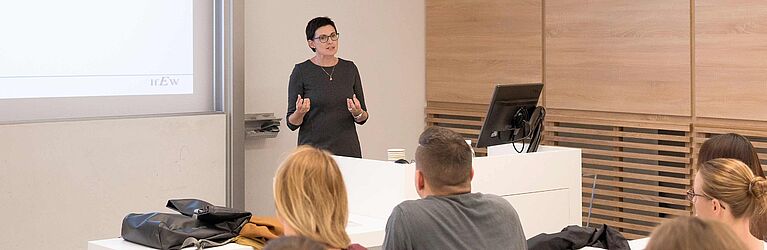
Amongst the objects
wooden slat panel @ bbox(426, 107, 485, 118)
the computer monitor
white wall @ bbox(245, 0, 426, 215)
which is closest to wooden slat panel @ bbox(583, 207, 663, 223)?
wooden slat panel @ bbox(426, 107, 485, 118)

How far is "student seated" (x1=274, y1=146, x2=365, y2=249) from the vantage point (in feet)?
8.52

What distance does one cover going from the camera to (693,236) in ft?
4.90

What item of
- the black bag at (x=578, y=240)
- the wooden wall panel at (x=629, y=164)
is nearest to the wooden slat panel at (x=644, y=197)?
the wooden wall panel at (x=629, y=164)

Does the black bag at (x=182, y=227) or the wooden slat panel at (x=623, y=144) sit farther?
the wooden slat panel at (x=623, y=144)

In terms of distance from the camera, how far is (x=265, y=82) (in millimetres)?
6723

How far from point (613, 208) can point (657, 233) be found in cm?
514

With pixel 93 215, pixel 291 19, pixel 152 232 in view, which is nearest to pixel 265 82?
pixel 291 19

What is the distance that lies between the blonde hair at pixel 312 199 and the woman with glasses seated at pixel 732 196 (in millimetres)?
1178

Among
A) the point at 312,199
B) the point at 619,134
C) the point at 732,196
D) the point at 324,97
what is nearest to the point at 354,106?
the point at 324,97

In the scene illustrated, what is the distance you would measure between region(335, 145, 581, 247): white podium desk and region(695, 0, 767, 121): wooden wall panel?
3.43ft

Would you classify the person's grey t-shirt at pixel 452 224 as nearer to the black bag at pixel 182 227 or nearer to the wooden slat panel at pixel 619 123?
the black bag at pixel 182 227

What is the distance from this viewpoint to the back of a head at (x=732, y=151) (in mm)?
3836

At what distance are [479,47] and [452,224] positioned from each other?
4.23 m

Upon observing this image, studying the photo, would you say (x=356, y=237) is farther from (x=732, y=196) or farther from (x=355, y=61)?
(x=355, y=61)
